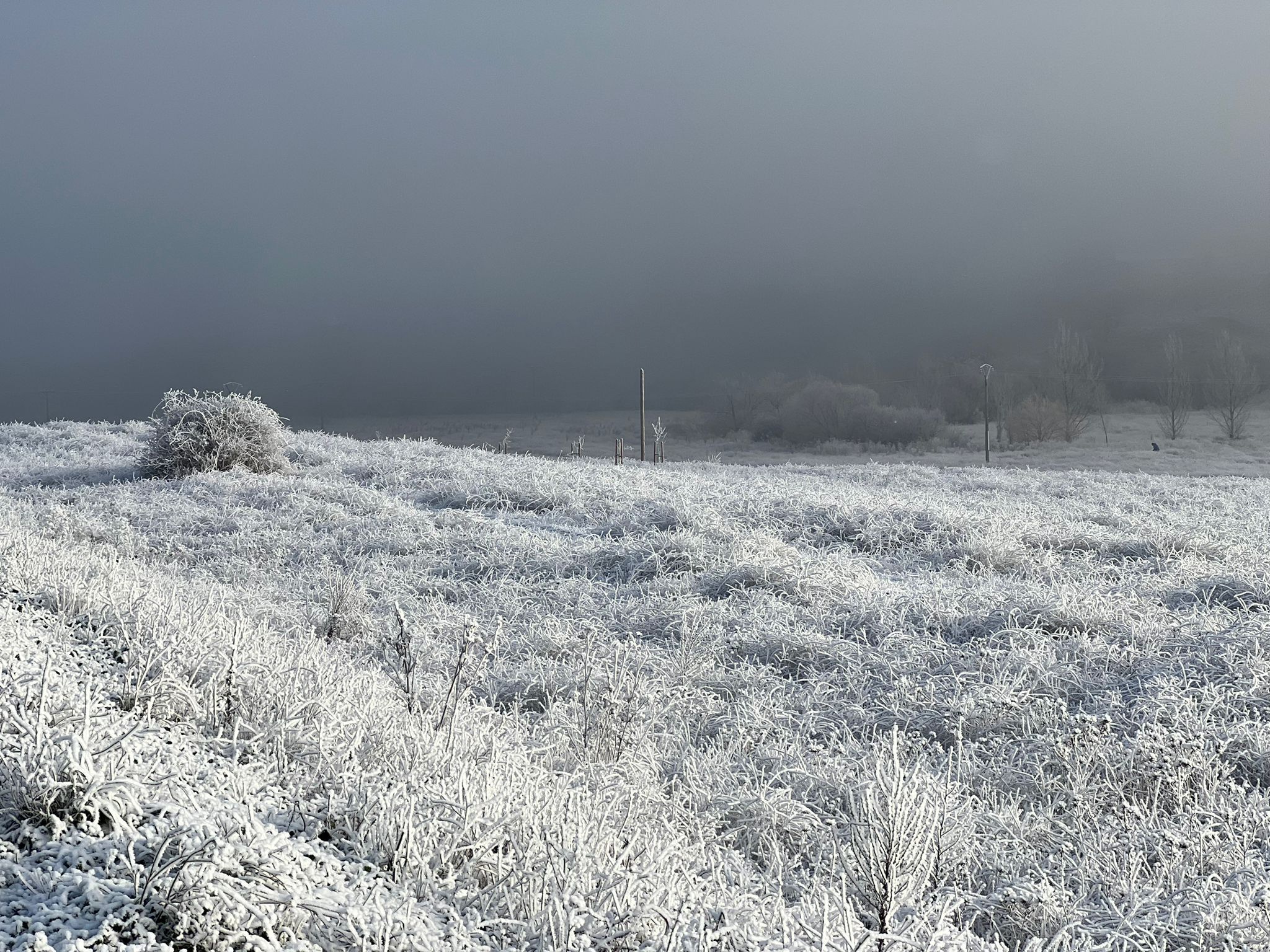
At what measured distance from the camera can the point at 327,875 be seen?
206 cm

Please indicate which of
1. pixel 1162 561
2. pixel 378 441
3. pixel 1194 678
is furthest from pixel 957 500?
pixel 378 441

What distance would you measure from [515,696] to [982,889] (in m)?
2.94

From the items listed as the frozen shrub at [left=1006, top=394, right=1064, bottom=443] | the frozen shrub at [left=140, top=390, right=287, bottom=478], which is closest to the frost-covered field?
the frozen shrub at [left=140, top=390, right=287, bottom=478]

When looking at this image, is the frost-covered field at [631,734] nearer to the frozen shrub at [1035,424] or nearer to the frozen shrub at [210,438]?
the frozen shrub at [210,438]

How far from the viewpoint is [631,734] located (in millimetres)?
4344

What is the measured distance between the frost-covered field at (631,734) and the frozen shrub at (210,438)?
12.3 feet

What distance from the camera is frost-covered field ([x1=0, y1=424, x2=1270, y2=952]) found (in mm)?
2023

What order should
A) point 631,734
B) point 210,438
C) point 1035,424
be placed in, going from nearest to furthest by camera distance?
point 631,734
point 210,438
point 1035,424

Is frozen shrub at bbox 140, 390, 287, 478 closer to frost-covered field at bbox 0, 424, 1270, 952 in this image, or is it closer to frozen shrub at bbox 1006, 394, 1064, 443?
frost-covered field at bbox 0, 424, 1270, 952

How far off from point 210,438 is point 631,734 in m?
12.6

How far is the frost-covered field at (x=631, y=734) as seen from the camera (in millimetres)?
2023

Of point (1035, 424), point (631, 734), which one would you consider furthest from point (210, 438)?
point (1035, 424)

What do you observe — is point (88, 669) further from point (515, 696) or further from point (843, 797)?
point (843, 797)

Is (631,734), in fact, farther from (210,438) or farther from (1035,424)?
(1035,424)
